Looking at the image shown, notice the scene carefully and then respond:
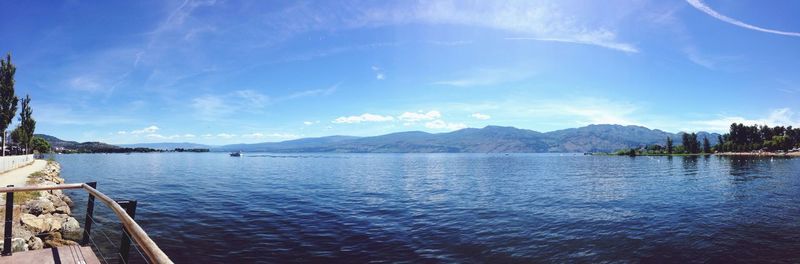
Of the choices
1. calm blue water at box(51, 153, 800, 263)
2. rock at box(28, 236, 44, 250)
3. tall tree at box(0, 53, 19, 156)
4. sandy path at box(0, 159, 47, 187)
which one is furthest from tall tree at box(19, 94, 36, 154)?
rock at box(28, 236, 44, 250)

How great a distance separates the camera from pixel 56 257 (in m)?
9.42

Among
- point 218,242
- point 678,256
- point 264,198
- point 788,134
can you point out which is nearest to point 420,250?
point 218,242

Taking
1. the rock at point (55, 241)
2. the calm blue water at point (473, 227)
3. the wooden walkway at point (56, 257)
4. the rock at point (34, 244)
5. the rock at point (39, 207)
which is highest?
the wooden walkway at point (56, 257)

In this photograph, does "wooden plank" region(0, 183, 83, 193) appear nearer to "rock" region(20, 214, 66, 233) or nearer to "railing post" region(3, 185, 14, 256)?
"railing post" region(3, 185, 14, 256)

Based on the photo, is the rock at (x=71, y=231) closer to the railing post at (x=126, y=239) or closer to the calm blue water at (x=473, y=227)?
the calm blue water at (x=473, y=227)

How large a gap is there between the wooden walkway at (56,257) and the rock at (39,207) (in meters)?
14.7

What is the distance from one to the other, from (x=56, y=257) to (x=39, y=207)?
16252 millimetres

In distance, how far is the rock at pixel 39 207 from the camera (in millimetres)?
20969

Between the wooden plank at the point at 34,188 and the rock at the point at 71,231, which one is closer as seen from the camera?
the wooden plank at the point at 34,188

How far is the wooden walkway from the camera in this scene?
358 inches

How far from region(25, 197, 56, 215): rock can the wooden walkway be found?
14741mm

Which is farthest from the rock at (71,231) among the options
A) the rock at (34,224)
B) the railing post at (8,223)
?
the railing post at (8,223)

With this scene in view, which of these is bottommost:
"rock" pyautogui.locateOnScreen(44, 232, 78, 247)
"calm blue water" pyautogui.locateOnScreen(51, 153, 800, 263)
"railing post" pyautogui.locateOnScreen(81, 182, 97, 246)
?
"calm blue water" pyautogui.locateOnScreen(51, 153, 800, 263)

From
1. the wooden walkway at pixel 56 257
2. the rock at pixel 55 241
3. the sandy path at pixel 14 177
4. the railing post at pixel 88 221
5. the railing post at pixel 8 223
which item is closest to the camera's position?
the wooden walkway at pixel 56 257
